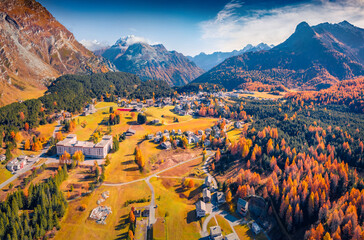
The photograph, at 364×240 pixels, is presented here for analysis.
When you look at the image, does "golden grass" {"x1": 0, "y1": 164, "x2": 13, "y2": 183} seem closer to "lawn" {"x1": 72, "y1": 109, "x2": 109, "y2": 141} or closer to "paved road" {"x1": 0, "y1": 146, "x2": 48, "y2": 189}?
"paved road" {"x1": 0, "y1": 146, "x2": 48, "y2": 189}

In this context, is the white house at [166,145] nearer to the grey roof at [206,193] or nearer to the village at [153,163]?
the village at [153,163]

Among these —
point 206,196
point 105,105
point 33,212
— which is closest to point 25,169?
point 33,212

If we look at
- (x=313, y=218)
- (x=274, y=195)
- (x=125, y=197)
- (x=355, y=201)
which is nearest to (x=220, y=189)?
(x=274, y=195)

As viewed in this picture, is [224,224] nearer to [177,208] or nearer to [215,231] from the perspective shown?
[215,231]

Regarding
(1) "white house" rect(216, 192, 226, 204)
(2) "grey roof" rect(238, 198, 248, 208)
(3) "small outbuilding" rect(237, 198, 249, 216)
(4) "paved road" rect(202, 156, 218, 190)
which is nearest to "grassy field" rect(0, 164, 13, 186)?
(4) "paved road" rect(202, 156, 218, 190)

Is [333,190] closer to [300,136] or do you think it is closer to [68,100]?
[300,136]

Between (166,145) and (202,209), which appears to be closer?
(202,209)

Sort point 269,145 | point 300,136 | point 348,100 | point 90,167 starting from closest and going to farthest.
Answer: point 90,167
point 269,145
point 300,136
point 348,100
